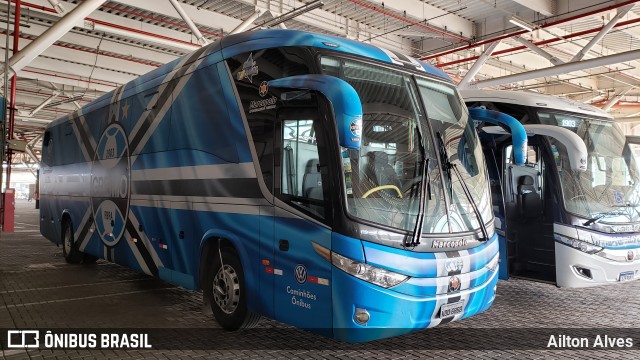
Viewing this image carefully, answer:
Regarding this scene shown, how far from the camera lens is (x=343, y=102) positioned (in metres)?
3.79

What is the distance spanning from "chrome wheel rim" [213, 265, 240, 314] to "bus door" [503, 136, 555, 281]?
430cm

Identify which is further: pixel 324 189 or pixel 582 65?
pixel 582 65

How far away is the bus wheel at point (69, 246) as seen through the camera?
31.7 feet

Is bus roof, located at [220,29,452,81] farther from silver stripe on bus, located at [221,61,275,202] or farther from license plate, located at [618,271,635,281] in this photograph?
license plate, located at [618,271,635,281]

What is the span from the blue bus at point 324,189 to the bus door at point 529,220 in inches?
91.9

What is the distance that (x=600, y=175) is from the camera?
7125 mm

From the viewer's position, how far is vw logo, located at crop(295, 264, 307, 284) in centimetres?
436

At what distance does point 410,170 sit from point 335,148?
2.41 feet

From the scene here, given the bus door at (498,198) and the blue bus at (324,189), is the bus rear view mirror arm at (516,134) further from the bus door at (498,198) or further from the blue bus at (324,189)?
the bus door at (498,198)

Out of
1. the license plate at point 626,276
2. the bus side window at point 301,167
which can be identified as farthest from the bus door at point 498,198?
the bus side window at point 301,167

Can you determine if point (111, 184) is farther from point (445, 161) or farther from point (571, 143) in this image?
point (571, 143)

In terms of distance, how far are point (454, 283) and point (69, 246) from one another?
8.00m

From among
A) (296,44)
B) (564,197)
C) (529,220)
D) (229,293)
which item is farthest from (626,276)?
(296,44)

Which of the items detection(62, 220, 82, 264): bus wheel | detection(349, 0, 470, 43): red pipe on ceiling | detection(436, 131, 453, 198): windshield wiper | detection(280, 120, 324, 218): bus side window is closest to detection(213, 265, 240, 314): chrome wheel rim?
detection(280, 120, 324, 218): bus side window
